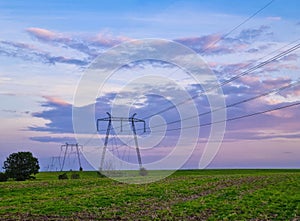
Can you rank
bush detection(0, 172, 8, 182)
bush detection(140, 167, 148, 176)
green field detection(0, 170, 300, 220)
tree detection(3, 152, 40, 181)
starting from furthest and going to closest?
tree detection(3, 152, 40, 181)
bush detection(0, 172, 8, 182)
bush detection(140, 167, 148, 176)
green field detection(0, 170, 300, 220)

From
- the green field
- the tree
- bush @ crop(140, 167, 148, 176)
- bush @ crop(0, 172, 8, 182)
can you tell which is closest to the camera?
the green field

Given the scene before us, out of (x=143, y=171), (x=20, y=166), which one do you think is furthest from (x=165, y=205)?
(x=20, y=166)

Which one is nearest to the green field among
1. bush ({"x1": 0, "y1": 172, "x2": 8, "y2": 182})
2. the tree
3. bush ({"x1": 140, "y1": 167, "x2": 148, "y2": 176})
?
bush ({"x1": 140, "y1": 167, "x2": 148, "y2": 176})

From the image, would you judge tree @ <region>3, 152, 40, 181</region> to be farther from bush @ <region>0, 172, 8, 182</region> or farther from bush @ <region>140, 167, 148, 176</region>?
bush @ <region>140, 167, 148, 176</region>

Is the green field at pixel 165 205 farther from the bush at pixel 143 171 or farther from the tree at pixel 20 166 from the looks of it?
the tree at pixel 20 166

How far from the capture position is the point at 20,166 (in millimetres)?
102062

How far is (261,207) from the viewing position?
3531cm

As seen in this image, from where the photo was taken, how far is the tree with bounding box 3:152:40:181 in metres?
101

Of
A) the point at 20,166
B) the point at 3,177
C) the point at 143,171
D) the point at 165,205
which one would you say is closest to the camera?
the point at 165,205

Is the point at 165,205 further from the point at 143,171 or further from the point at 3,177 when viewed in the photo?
the point at 3,177

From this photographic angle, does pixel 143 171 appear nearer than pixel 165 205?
No

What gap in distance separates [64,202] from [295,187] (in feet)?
78.6

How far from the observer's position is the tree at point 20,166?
101 m

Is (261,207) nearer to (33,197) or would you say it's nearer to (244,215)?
(244,215)
